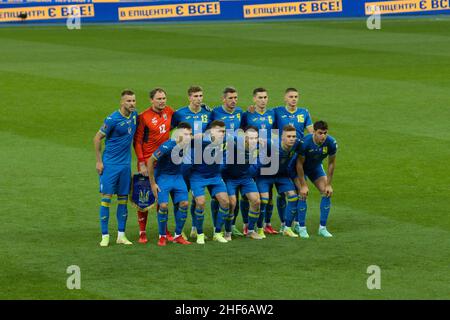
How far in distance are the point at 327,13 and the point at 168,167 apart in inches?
1343

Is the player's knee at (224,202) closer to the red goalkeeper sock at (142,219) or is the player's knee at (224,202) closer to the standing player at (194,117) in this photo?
the standing player at (194,117)

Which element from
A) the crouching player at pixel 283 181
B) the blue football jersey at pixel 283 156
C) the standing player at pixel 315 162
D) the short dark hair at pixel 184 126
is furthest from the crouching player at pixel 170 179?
the standing player at pixel 315 162

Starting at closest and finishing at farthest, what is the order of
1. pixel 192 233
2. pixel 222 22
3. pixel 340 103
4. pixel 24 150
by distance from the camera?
pixel 192 233
pixel 24 150
pixel 340 103
pixel 222 22

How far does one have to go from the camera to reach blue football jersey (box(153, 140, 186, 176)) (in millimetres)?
14195

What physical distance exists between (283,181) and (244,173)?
2.23 ft

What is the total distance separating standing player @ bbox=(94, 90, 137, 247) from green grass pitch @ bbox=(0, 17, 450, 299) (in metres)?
0.42

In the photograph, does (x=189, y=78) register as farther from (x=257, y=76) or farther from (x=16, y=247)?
(x=16, y=247)

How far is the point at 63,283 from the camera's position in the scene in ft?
41.7

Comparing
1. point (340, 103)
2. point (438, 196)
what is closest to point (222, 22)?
point (340, 103)

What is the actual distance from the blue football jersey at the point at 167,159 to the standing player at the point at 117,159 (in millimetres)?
484

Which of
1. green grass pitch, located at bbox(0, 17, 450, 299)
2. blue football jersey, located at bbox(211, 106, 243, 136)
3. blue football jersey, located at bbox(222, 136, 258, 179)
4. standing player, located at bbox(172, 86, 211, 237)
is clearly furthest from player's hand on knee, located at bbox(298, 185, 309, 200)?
standing player, located at bbox(172, 86, 211, 237)

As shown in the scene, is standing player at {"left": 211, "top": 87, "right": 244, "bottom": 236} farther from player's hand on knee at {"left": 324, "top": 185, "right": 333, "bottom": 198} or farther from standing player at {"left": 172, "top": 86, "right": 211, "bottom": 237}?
player's hand on knee at {"left": 324, "top": 185, "right": 333, "bottom": 198}

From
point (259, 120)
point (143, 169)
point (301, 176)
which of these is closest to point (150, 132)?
point (143, 169)

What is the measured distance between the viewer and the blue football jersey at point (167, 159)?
559 inches
